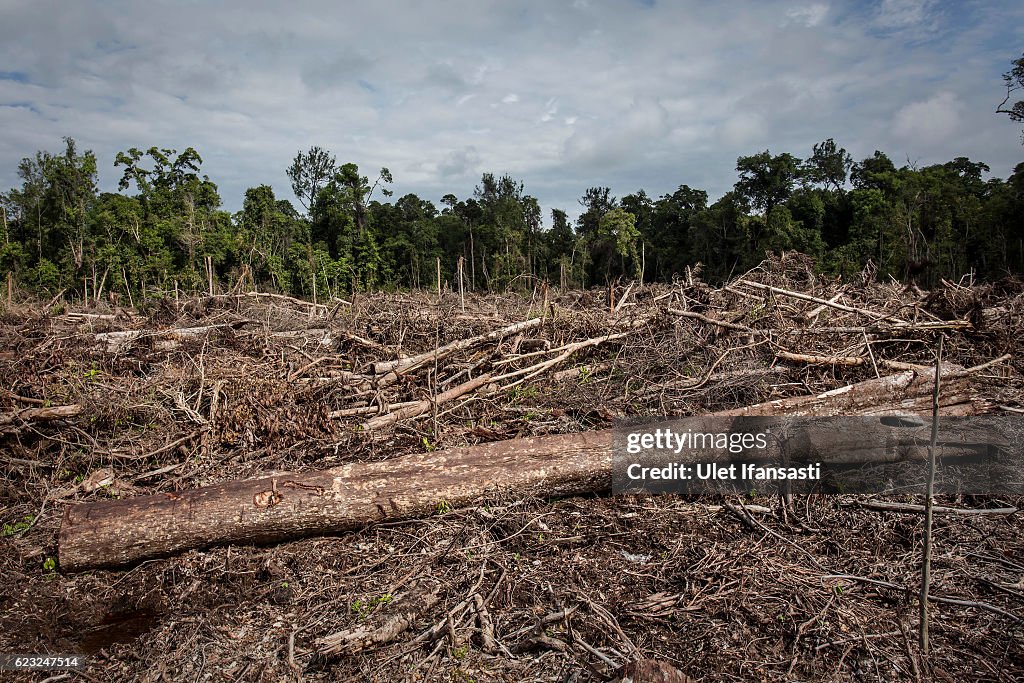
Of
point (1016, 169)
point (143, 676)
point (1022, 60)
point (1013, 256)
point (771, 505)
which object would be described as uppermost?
point (1022, 60)

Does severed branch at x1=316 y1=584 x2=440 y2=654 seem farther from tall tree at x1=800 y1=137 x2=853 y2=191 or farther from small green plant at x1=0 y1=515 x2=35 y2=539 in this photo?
tall tree at x1=800 y1=137 x2=853 y2=191

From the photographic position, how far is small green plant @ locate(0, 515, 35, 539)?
4.16m

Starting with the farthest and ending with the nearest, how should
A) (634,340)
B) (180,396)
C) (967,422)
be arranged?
(634,340), (180,396), (967,422)

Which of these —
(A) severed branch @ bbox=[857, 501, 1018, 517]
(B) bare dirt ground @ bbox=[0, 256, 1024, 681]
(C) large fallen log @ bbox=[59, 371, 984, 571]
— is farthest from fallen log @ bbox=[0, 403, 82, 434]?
(A) severed branch @ bbox=[857, 501, 1018, 517]

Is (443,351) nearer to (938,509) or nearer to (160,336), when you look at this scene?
(160,336)

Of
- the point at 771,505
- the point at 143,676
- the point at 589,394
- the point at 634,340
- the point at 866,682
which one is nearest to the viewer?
the point at 866,682

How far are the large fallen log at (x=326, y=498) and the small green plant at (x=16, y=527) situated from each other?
93cm

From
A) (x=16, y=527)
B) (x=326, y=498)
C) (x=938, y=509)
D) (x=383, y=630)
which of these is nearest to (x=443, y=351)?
(x=326, y=498)

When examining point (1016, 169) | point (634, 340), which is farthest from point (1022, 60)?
point (634, 340)

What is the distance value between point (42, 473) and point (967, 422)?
739 centimetres

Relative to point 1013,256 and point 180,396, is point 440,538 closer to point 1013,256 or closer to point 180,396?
point 180,396

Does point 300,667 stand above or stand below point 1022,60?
below

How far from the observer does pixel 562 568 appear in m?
3.45

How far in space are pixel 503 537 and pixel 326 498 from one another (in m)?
1.17
